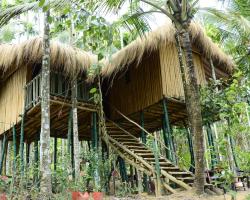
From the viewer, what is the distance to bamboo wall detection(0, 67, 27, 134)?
952 centimetres

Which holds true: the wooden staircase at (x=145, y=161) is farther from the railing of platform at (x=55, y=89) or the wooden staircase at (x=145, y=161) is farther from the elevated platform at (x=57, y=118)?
the railing of platform at (x=55, y=89)

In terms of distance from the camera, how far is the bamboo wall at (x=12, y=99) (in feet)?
31.2

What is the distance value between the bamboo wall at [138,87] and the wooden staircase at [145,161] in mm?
933

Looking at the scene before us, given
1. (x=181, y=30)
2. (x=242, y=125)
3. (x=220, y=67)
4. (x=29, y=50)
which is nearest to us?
(x=242, y=125)

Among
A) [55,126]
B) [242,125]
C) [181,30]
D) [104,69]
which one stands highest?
[104,69]

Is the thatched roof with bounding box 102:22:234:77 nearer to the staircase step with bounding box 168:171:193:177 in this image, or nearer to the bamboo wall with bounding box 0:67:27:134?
the bamboo wall with bounding box 0:67:27:134

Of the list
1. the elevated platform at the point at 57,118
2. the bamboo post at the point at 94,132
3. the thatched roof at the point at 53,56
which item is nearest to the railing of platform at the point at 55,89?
the elevated platform at the point at 57,118

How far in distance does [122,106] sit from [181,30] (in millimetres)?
5192

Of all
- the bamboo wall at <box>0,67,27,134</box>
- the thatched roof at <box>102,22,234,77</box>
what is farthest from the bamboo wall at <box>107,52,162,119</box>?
the bamboo wall at <box>0,67,27,134</box>

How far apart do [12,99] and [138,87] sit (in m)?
4.02

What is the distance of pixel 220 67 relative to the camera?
1151cm

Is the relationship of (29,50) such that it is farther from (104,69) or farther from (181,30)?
(181,30)

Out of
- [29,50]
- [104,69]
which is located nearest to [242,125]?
[104,69]

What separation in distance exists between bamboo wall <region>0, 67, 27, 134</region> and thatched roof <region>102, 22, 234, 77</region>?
8.36ft
